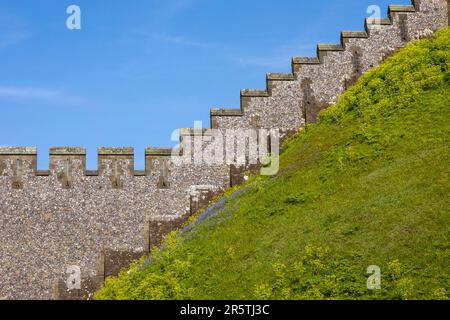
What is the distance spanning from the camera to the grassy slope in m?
25.2

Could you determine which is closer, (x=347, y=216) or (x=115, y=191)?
(x=347, y=216)

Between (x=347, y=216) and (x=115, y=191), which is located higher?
(x=115, y=191)

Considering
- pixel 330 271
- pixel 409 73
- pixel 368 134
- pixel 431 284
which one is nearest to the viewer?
pixel 431 284

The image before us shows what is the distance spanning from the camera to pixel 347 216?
28.1 meters

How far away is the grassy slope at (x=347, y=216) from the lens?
25.2 m

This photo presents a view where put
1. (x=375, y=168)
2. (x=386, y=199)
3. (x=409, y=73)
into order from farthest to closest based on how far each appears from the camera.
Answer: (x=409, y=73)
(x=375, y=168)
(x=386, y=199)

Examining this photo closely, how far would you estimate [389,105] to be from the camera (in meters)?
35.2

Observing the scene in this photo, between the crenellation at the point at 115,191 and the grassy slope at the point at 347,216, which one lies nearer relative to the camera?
the grassy slope at the point at 347,216

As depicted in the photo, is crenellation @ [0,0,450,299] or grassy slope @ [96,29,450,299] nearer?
grassy slope @ [96,29,450,299]

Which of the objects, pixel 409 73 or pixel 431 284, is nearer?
pixel 431 284

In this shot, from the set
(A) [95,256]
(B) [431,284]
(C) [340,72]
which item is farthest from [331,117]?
(B) [431,284]
